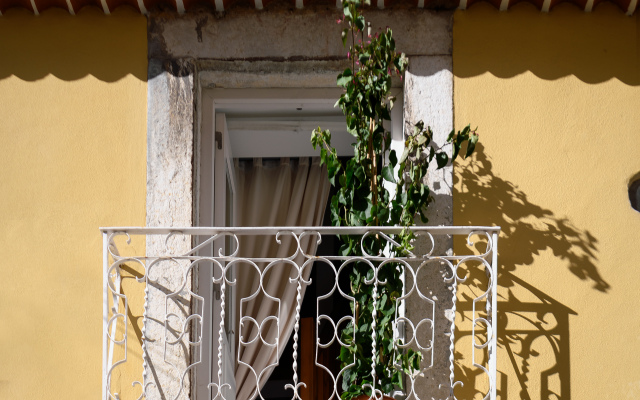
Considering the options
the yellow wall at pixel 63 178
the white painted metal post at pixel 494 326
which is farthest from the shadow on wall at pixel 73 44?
the white painted metal post at pixel 494 326

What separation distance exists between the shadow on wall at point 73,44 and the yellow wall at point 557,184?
1611 mm

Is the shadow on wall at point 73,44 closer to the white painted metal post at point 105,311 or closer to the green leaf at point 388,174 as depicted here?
the white painted metal post at point 105,311

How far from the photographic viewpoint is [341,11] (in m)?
4.39

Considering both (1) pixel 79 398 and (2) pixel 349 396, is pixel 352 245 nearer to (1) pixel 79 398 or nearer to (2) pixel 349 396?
(2) pixel 349 396

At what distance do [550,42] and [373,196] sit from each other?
1.23 meters

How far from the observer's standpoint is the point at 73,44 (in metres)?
4.39

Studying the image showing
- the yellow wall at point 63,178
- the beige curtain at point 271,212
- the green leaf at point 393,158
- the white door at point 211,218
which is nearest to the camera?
the green leaf at point 393,158

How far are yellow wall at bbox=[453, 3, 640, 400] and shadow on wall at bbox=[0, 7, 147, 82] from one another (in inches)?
63.4

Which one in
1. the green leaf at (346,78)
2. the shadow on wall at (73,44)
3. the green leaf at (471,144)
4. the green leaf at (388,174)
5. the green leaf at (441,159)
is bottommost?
the green leaf at (388,174)

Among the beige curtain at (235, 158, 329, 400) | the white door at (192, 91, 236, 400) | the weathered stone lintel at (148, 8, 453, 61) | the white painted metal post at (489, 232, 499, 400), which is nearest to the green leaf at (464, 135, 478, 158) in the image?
the white painted metal post at (489, 232, 499, 400)

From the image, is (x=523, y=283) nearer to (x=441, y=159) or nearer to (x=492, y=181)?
(x=492, y=181)

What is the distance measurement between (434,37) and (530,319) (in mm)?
1446

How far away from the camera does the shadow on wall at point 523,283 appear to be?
13.1 ft

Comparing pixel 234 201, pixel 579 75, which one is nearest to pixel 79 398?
pixel 234 201
